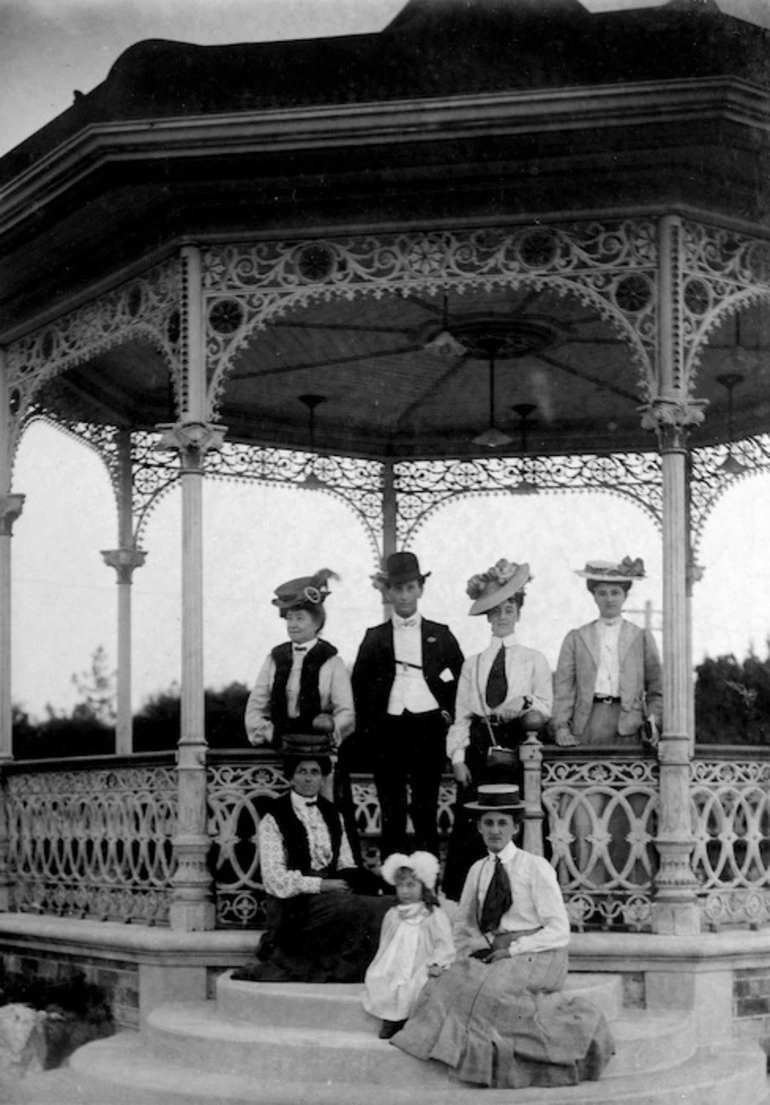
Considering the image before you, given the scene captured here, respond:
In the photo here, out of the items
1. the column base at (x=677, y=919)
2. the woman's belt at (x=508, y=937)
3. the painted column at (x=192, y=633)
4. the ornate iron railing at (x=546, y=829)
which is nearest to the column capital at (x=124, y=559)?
the ornate iron railing at (x=546, y=829)

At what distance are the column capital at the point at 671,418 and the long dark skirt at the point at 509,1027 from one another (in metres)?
3.19

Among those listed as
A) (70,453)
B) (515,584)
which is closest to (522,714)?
(515,584)

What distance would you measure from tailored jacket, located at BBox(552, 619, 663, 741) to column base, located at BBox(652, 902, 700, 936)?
1126 mm

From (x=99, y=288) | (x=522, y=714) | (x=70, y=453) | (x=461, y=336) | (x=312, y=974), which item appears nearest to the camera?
(x=312, y=974)

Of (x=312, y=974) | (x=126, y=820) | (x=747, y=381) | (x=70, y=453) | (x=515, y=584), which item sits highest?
(x=70, y=453)

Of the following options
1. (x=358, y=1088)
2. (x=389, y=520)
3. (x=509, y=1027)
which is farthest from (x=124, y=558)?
(x=509, y=1027)

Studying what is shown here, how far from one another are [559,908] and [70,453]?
81.4ft

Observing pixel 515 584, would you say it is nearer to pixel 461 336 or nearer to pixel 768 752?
pixel 768 752

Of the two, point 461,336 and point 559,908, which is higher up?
point 461,336

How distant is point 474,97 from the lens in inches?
337

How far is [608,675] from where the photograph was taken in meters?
9.23

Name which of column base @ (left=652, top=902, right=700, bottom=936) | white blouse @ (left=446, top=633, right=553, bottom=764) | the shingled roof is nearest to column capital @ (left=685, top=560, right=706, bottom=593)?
white blouse @ (left=446, top=633, right=553, bottom=764)

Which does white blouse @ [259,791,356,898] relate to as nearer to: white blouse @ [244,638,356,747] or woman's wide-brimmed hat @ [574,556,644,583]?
white blouse @ [244,638,356,747]

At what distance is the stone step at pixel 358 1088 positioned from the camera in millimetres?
6973
